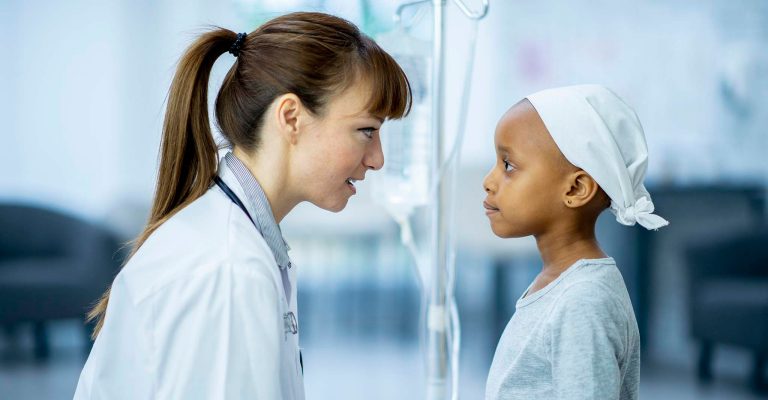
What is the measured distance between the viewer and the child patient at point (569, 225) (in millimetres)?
1001

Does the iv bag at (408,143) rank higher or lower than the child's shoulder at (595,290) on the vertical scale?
higher

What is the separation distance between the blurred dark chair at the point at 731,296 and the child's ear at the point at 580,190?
214 cm

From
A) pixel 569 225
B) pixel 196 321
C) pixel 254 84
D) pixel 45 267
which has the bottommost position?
pixel 45 267

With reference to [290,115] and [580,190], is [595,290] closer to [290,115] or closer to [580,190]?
[580,190]

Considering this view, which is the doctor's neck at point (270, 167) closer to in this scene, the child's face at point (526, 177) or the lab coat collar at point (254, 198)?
the lab coat collar at point (254, 198)

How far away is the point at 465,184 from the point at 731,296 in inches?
44.0

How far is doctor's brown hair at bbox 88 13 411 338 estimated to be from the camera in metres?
1.15

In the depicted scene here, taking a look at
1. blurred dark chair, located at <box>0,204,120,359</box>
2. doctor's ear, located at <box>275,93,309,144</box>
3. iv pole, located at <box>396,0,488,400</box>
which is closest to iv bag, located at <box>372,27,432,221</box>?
iv pole, located at <box>396,0,488,400</box>

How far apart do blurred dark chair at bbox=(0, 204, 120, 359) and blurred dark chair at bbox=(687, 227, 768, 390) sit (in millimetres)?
2212

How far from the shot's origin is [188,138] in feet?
3.90

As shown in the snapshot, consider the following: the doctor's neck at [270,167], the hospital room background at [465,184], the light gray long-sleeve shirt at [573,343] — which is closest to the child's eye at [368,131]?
the doctor's neck at [270,167]

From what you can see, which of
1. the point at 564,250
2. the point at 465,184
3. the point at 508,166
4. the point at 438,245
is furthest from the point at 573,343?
the point at 465,184

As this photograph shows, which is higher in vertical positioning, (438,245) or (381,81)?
(381,81)

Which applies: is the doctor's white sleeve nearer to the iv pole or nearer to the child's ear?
the child's ear
